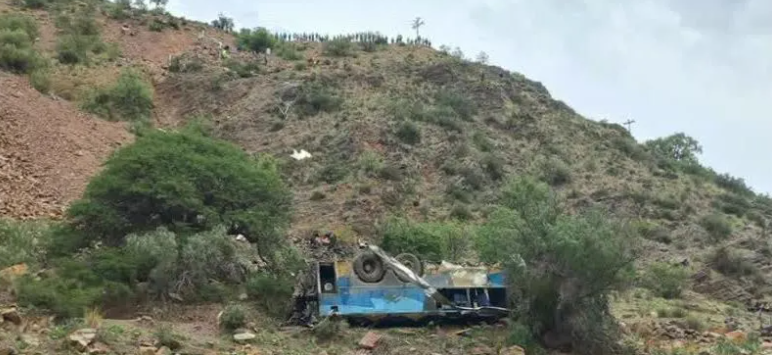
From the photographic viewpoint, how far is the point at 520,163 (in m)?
40.9

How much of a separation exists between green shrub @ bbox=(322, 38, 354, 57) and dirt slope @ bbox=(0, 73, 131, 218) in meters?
16.9

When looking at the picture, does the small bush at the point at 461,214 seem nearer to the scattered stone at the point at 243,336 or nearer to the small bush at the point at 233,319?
the small bush at the point at 233,319

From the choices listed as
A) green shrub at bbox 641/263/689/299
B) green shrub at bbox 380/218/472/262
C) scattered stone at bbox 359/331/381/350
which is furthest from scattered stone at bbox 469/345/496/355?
green shrub at bbox 641/263/689/299

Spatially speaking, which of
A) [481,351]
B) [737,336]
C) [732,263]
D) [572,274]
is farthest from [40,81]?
[737,336]

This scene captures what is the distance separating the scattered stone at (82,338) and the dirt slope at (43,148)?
13.3m

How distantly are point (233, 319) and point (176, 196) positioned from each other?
16.3 ft

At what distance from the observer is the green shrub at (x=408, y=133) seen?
40.5 metres

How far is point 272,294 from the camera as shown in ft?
65.6

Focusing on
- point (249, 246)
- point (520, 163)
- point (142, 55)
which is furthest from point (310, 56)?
point (249, 246)

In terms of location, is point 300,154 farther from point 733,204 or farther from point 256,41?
point 733,204

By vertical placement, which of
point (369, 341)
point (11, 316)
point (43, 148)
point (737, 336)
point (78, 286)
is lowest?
point (737, 336)

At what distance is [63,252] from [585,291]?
1230cm

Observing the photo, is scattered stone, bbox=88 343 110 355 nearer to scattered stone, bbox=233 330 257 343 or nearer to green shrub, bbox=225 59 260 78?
scattered stone, bbox=233 330 257 343

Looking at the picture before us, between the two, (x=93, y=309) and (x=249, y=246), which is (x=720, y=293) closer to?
(x=249, y=246)
